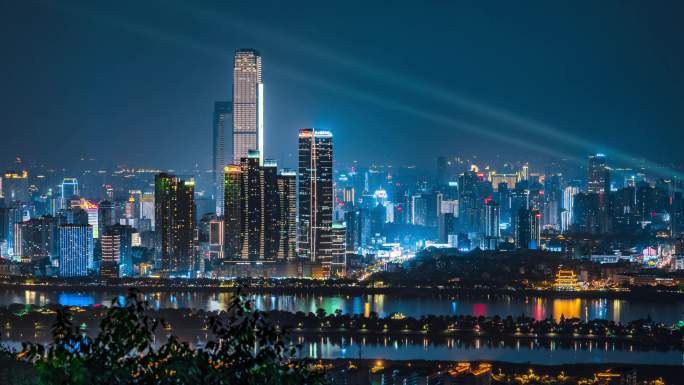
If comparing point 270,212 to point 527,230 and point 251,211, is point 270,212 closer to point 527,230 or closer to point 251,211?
point 251,211

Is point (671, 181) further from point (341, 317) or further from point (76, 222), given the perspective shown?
point (341, 317)

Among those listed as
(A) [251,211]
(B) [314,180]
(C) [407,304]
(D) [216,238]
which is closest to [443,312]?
(C) [407,304]

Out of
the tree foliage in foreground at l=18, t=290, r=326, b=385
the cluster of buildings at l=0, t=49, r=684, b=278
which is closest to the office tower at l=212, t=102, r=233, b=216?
the cluster of buildings at l=0, t=49, r=684, b=278

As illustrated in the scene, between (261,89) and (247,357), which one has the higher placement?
(261,89)

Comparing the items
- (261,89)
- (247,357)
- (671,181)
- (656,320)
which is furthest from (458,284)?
(247,357)

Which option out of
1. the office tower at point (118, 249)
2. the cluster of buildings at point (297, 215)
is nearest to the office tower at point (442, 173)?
the cluster of buildings at point (297, 215)

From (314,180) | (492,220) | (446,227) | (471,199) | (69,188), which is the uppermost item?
(69,188)

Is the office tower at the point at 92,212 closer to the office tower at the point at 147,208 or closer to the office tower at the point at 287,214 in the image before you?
the office tower at the point at 147,208
